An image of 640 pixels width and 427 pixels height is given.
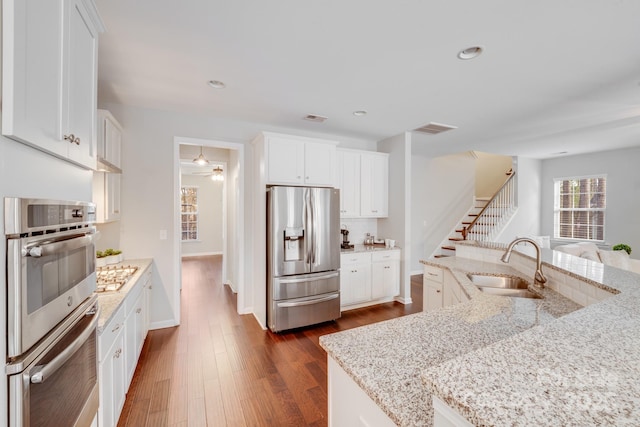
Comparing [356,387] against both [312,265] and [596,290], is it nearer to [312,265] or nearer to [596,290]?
[596,290]

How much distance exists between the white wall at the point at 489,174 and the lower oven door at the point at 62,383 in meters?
9.24

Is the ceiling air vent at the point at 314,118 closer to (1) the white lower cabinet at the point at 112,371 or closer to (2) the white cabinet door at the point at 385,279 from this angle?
(2) the white cabinet door at the point at 385,279

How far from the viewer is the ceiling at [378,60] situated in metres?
1.70

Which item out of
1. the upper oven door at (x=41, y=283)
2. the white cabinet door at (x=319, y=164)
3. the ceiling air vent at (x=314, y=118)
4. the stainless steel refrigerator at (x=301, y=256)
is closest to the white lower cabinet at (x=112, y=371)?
the upper oven door at (x=41, y=283)

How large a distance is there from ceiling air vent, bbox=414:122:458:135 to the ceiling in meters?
0.17

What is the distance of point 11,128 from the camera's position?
781mm

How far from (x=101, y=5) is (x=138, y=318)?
2.36 m

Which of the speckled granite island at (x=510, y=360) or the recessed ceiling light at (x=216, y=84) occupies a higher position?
the recessed ceiling light at (x=216, y=84)

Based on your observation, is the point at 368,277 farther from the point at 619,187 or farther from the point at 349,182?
the point at 619,187

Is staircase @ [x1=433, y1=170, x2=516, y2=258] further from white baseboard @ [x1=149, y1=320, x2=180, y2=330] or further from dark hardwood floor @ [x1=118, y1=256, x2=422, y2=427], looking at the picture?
white baseboard @ [x1=149, y1=320, x2=180, y2=330]

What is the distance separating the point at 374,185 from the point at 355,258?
1.26 metres

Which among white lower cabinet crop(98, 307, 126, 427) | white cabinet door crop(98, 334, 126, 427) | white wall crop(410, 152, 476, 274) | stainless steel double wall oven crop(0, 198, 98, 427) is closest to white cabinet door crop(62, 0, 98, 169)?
stainless steel double wall oven crop(0, 198, 98, 427)

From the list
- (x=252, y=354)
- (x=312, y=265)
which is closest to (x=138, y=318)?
(x=252, y=354)

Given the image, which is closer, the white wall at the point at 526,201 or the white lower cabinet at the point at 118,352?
the white lower cabinet at the point at 118,352
